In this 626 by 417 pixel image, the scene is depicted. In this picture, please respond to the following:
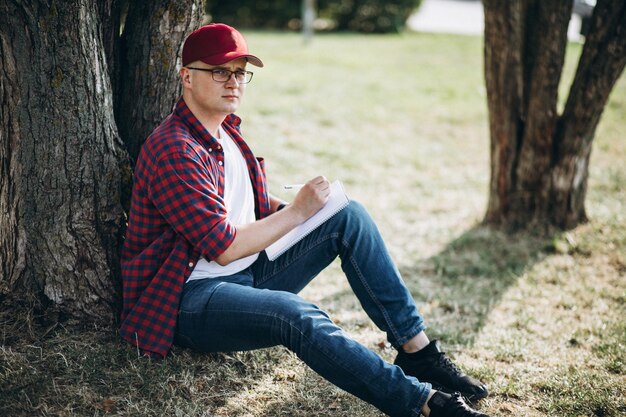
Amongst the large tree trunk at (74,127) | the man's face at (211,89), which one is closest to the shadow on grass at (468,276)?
the man's face at (211,89)

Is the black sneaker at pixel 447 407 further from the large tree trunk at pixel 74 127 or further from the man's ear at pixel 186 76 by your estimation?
the man's ear at pixel 186 76

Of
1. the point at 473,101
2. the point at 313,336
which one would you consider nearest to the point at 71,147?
the point at 313,336

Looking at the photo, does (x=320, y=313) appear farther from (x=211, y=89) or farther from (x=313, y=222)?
(x=211, y=89)

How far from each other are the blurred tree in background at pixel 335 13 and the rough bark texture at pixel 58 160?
48.4 feet

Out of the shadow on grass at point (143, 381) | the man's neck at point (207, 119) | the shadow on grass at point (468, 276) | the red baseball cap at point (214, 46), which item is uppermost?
the red baseball cap at point (214, 46)

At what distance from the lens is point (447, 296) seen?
4.73m

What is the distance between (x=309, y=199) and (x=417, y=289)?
2057 mm

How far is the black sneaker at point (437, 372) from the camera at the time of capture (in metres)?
3.18

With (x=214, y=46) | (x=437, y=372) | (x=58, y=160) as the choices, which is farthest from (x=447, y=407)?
(x=58, y=160)

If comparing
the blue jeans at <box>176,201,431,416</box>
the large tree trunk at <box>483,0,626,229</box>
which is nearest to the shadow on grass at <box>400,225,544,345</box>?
the large tree trunk at <box>483,0,626,229</box>

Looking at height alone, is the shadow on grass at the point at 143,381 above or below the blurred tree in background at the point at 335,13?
below

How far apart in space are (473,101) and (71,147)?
7842 mm

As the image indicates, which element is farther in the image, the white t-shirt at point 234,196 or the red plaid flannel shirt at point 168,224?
the white t-shirt at point 234,196

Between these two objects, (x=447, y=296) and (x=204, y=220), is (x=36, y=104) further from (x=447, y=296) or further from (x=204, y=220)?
(x=447, y=296)
